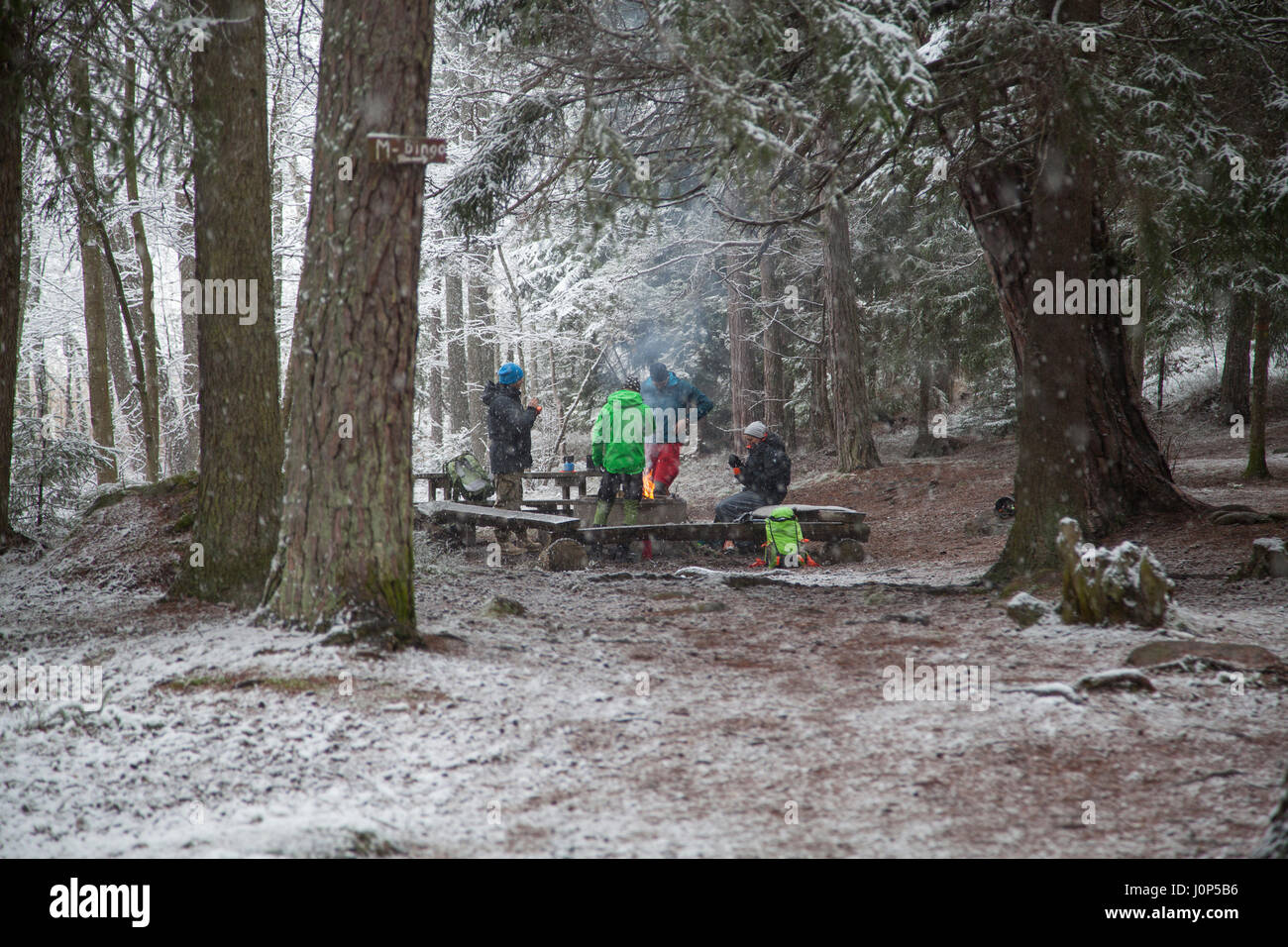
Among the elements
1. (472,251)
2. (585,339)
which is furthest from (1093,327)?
(585,339)

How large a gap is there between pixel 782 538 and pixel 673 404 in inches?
118

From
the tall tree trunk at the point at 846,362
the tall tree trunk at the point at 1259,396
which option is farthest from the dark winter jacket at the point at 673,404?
the tall tree trunk at the point at 1259,396

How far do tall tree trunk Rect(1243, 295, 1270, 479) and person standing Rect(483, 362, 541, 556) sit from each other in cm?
985

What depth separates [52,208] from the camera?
7.75 meters

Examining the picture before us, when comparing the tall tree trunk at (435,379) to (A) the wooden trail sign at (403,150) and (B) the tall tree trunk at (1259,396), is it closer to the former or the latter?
(B) the tall tree trunk at (1259,396)

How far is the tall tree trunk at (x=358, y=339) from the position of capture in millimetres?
4840

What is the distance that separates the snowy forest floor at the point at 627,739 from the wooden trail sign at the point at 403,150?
2.59m

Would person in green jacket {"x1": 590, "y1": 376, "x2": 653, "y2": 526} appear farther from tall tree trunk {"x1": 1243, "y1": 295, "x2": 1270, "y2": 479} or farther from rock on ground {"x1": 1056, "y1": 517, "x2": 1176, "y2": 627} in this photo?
tall tree trunk {"x1": 1243, "y1": 295, "x2": 1270, "y2": 479}

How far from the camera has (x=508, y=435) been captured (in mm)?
12133

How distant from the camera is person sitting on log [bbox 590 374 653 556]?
408 inches

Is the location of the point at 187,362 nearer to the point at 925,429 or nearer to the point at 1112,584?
the point at 925,429
